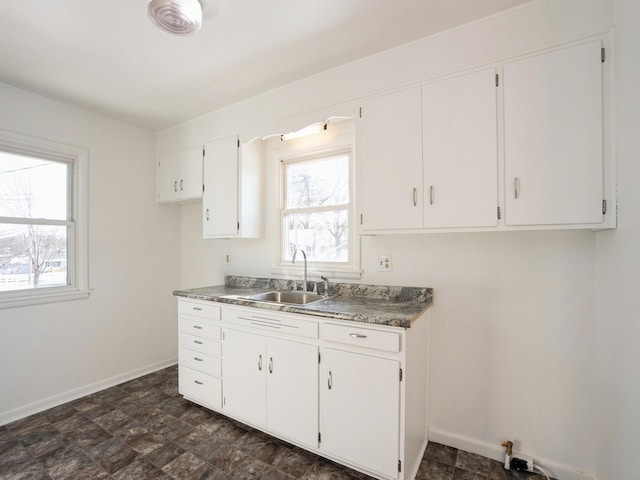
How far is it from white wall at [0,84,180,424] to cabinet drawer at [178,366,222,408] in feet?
3.15

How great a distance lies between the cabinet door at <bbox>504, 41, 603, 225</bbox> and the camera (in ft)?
4.89

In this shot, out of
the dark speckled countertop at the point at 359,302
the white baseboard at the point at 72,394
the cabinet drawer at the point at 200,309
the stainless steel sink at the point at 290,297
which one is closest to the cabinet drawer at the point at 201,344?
the cabinet drawer at the point at 200,309

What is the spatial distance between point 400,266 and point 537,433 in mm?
1263

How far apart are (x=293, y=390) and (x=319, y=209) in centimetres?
145

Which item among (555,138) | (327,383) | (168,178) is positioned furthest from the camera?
(168,178)

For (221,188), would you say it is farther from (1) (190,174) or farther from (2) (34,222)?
(2) (34,222)

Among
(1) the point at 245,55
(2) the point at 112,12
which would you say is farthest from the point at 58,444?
(1) the point at 245,55

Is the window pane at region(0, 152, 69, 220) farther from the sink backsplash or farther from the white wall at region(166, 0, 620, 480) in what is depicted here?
the white wall at region(166, 0, 620, 480)

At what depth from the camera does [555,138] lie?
1554 millimetres

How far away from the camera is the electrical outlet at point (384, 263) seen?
91.2 inches

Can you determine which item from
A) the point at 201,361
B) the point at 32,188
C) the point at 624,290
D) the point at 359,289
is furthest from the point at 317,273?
the point at 32,188

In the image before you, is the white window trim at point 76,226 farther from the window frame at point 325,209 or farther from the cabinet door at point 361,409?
the cabinet door at point 361,409

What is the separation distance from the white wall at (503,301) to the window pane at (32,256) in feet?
7.99

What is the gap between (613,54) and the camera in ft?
4.78
